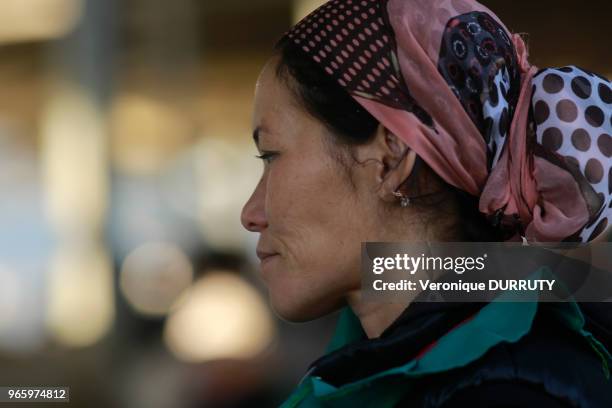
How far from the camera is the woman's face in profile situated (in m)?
1.85

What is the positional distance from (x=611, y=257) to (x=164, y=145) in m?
4.62

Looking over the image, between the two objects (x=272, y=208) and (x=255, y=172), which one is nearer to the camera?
(x=272, y=208)

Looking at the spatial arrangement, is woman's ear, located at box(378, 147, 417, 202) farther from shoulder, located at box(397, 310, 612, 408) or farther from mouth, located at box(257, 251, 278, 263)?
shoulder, located at box(397, 310, 612, 408)

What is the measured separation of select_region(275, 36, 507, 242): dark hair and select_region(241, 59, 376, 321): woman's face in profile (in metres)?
0.03

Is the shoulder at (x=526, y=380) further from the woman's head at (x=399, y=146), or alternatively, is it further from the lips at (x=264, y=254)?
the lips at (x=264, y=254)

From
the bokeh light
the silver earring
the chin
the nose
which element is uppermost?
the silver earring

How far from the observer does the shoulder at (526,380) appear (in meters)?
1.50

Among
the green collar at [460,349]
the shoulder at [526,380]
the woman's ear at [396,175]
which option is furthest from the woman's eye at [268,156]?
the shoulder at [526,380]

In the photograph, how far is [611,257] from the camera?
190 cm

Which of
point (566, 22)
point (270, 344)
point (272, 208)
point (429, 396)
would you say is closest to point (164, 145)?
point (270, 344)

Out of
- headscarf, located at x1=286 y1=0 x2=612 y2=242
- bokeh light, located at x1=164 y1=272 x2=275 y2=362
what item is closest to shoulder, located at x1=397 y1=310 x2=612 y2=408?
headscarf, located at x1=286 y1=0 x2=612 y2=242

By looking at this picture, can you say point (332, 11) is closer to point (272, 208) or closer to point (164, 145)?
point (272, 208)

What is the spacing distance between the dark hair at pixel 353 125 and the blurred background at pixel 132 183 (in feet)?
11.9

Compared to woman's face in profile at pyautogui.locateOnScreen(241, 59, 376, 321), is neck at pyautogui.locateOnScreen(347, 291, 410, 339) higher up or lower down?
lower down
